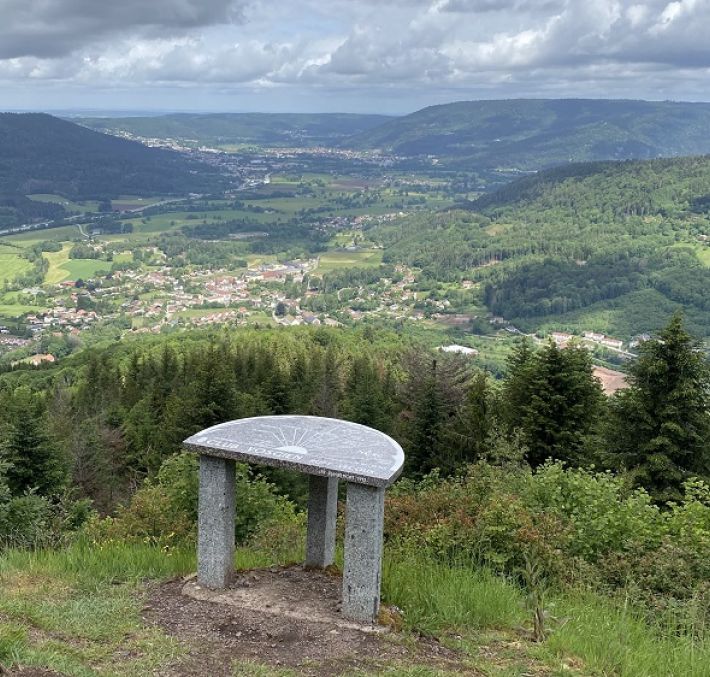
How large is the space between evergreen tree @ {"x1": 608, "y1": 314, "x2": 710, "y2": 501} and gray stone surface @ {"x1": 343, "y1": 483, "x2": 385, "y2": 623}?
1266 centimetres

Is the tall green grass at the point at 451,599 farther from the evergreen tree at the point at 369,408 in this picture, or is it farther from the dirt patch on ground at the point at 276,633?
the evergreen tree at the point at 369,408

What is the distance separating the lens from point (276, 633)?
17.5 feet

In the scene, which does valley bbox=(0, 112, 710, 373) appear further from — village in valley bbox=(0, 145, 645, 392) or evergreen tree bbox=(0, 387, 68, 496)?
evergreen tree bbox=(0, 387, 68, 496)

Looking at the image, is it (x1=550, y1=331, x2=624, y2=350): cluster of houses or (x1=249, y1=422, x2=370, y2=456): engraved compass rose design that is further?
(x1=550, y1=331, x2=624, y2=350): cluster of houses

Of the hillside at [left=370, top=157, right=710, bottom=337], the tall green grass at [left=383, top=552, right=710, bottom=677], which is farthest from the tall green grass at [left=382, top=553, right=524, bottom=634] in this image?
the hillside at [left=370, top=157, right=710, bottom=337]

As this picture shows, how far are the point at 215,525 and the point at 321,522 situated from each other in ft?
3.75

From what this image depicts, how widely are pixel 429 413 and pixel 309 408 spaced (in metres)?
11.8

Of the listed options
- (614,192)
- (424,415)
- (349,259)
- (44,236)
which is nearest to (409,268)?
(349,259)

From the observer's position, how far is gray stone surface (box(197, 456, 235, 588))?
245 inches

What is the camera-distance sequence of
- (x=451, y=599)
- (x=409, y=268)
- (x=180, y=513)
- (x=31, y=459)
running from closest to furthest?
1. (x=451, y=599)
2. (x=180, y=513)
3. (x=31, y=459)
4. (x=409, y=268)

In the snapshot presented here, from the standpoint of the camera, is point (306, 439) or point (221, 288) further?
point (221, 288)

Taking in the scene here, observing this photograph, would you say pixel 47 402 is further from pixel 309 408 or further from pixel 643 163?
pixel 643 163

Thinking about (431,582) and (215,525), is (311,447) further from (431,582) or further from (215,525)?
(431,582)

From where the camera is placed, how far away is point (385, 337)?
255 feet
